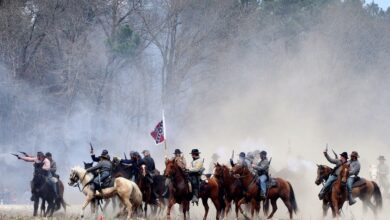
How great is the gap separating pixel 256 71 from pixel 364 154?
1360cm

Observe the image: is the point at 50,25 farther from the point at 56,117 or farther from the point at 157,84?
the point at 157,84

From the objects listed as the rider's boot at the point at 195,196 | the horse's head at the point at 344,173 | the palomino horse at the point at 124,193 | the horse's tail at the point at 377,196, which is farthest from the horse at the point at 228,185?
the horse's tail at the point at 377,196

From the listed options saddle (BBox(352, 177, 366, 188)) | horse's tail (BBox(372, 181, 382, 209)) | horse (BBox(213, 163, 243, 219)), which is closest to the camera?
horse (BBox(213, 163, 243, 219))

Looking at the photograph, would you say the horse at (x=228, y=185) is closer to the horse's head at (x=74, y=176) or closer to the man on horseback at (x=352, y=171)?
the man on horseback at (x=352, y=171)

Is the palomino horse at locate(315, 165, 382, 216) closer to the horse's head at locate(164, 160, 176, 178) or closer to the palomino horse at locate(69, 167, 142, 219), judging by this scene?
the horse's head at locate(164, 160, 176, 178)

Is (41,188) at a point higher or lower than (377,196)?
higher

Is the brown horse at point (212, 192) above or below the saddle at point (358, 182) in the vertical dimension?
below

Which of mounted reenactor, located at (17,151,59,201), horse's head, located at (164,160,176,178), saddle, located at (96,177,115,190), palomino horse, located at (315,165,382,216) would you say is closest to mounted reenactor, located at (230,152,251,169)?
horse's head, located at (164,160,176,178)

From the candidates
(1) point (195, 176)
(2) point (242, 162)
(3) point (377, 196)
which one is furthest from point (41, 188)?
(3) point (377, 196)

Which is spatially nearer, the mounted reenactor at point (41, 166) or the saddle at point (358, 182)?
the saddle at point (358, 182)

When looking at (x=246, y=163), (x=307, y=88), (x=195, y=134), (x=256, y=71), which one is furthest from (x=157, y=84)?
(x=246, y=163)

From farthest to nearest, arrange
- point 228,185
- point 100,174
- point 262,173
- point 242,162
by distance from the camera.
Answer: point 262,173, point 242,162, point 228,185, point 100,174

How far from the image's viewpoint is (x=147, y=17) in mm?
74562

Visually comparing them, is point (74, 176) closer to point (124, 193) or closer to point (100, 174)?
point (100, 174)
